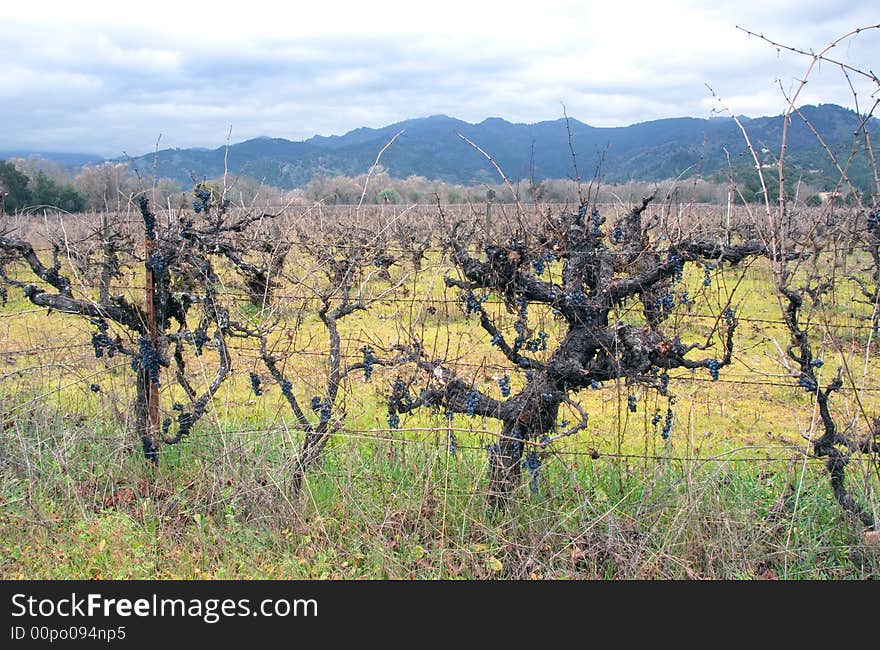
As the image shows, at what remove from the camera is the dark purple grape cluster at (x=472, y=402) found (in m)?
3.60

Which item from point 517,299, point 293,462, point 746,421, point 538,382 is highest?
point 517,299

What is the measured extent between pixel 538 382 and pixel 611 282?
0.68 meters

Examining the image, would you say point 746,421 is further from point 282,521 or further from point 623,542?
point 282,521

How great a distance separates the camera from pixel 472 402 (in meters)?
3.60

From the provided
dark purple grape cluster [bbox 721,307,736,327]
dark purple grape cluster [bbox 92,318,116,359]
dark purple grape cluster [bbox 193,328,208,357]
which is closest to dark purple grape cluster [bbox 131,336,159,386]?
dark purple grape cluster [bbox 92,318,116,359]

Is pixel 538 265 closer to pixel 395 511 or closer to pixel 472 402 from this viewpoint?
pixel 472 402

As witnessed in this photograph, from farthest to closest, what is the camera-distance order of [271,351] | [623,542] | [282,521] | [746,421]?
1. [746,421]
2. [271,351]
3. [282,521]
4. [623,542]

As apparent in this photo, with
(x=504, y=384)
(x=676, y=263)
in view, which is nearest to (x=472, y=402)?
(x=504, y=384)

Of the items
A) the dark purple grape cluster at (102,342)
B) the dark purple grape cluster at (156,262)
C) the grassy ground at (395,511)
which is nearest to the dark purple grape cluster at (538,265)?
the grassy ground at (395,511)

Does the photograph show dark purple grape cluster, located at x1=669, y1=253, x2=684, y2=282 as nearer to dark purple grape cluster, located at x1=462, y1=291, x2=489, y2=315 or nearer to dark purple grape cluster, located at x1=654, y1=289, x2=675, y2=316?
dark purple grape cluster, located at x1=654, y1=289, x2=675, y2=316

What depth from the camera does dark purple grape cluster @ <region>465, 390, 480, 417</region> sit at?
3602mm

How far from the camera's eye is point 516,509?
3.56 meters

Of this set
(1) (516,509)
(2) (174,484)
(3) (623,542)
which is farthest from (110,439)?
(3) (623,542)

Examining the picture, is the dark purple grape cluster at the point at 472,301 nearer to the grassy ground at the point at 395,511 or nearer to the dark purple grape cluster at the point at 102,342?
the grassy ground at the point at 395,511
